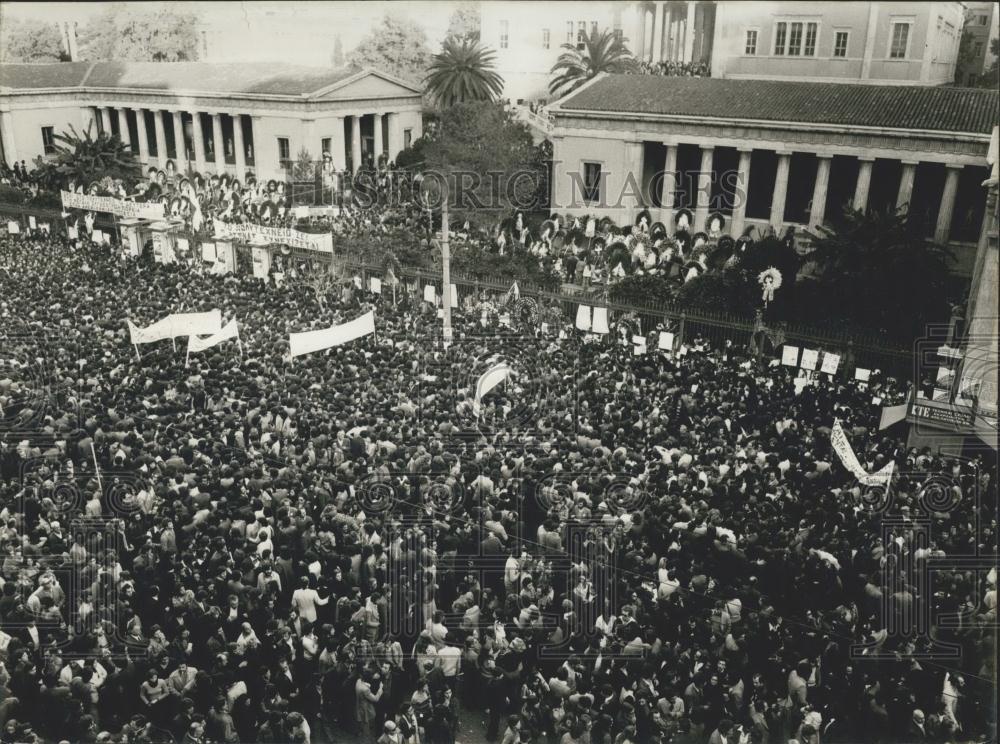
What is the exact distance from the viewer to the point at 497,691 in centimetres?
911

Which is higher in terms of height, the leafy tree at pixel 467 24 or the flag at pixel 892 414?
the leafy tree at pixel 467 24

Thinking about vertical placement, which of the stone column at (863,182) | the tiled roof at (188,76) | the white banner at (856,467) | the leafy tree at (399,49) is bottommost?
the white banner at (856,467)

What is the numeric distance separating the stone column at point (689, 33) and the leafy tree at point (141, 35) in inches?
975

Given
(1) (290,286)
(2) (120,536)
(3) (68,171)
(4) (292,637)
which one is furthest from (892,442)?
(3) (68,171)

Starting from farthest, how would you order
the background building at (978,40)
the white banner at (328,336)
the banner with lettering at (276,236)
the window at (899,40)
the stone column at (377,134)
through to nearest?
the background building at (978,40) → the stone column at (377,134) → the window at (899,40) → the banner with lettering at (276,236) → the white banner at (328,336)

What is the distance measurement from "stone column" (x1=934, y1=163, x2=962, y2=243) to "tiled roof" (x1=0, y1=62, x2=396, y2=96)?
24.8 meters

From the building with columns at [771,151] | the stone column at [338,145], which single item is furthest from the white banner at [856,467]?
the stone column at [338,145]

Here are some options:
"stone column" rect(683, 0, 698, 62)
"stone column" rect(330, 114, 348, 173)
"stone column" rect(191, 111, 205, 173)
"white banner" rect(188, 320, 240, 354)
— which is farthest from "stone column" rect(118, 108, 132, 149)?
"white banner" rect(188, 320, 240, 354)

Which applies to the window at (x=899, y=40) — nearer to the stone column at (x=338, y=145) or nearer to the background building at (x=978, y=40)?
the background building at (x=978, y=40)

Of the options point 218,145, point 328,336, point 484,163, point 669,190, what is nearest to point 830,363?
point 328,336

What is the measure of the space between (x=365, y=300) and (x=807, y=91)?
18.0 meters

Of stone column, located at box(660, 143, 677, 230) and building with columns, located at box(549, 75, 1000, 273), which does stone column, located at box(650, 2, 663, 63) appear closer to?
building with columns, located at box(549, 75, 1000, 273)

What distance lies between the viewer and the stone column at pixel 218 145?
40594 millimetres

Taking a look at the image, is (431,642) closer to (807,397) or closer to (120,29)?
(807,397)
